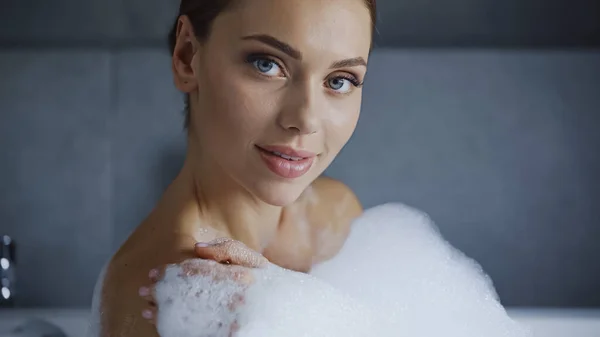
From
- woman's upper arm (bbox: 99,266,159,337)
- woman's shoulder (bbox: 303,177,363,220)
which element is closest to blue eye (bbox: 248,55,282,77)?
woman's upper arm (bbox: 99,266,159,337)

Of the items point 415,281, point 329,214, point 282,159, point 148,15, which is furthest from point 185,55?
point 148,15

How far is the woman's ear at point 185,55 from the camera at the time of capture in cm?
71

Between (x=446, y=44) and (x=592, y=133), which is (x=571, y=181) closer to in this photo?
(x=592, y=133)

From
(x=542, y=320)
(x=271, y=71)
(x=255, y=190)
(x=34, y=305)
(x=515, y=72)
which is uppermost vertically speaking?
(x=515, y=72)

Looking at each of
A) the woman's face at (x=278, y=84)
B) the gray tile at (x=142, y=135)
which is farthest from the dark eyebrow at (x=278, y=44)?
the gray tile at (x=142, y=135)

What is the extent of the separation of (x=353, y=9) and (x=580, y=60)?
0.85 metres

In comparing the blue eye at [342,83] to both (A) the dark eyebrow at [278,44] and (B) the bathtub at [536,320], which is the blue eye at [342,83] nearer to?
(A) the dark eyebrow at [278,44]

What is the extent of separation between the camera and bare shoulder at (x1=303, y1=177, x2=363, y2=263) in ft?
3.12

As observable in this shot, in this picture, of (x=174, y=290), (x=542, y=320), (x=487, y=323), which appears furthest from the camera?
(x=542, y=320)

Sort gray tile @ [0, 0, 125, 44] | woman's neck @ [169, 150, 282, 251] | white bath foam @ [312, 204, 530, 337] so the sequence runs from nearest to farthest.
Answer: woman's neck @ [169, 150, 282, 251] < white bath foam @ [312, 204, 530, 337] < gray tile @ [0, 0, 125, 44]

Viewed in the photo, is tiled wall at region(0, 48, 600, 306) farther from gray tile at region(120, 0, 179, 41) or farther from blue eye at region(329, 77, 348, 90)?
blue eye at region(329, 77, 348, 90)

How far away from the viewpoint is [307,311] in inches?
27.2

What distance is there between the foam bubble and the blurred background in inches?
11.3

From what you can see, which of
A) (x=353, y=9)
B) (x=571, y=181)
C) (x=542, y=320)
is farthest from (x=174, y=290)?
(x=571, y=181)
